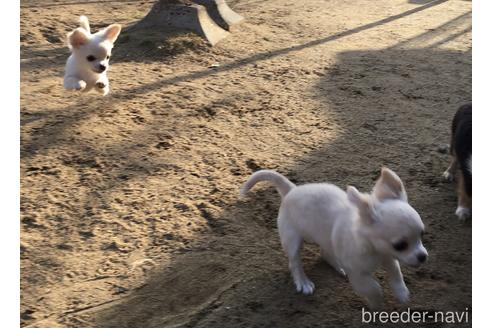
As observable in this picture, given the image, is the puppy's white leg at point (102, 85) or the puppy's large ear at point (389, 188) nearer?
the puppy's large ear at point (389, 188)

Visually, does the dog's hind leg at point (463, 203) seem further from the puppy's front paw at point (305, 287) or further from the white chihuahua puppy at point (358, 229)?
the puppy's front paw at point (305, 287)

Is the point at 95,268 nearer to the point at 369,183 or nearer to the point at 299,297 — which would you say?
the point at 299,297

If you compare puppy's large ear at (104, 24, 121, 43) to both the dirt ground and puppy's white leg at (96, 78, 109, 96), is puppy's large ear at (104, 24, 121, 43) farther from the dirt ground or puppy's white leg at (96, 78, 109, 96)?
the dirt ground

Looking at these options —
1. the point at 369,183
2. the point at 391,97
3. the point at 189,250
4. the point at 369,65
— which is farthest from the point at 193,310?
the point at 369,65

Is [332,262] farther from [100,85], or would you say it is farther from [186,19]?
[186,19]

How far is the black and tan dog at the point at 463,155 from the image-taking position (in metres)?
4.17

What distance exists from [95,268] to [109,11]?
5708 millimetres

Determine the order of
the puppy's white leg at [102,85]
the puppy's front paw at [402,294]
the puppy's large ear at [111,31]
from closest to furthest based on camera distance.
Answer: the puppy's front paw at [402,294] → the puppy's large ear at [111,31] → the puppy's white leg at [102,85]

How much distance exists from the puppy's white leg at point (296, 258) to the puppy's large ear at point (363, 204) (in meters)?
0.59

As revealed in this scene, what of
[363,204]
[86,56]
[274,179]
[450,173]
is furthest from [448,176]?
[86,56]

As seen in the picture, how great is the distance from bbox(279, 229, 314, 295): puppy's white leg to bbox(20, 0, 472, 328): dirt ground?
0.07 m

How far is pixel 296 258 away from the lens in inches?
137

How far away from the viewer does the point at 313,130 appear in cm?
551

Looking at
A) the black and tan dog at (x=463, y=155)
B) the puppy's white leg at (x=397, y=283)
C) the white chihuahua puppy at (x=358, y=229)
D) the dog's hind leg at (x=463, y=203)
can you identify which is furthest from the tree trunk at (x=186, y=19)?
the puppy's white leg at (x=397, y=283)
